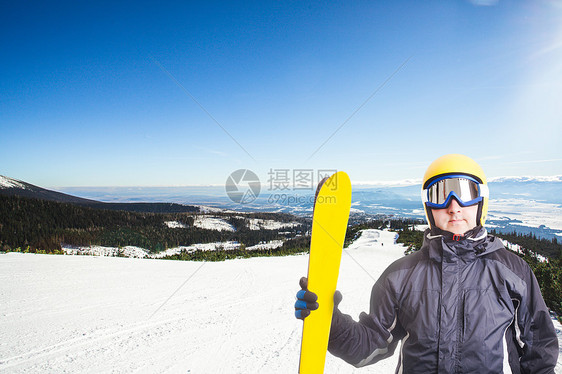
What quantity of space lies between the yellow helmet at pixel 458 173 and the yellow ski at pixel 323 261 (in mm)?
807

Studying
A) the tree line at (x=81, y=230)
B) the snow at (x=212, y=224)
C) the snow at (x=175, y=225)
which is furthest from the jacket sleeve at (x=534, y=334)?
the snow at (x=212, y=224)

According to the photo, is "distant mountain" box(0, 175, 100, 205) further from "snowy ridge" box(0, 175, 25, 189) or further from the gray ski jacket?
the gray ski jacket

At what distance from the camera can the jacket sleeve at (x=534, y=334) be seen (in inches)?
62.6

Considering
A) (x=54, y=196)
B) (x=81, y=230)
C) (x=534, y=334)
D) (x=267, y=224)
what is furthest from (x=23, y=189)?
(x=534, y=334)

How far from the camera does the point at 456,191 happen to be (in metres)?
1.99

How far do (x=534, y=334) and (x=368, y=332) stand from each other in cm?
110

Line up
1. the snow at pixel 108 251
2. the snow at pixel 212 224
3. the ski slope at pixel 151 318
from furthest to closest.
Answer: the snow at pixel 212 224 → the snow at pixel 108 251 → the ski slope at pixel 151 318

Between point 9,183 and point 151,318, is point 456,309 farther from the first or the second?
point 9,183

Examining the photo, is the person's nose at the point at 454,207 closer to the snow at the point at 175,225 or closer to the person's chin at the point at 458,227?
the person's chin at the point at 458,227

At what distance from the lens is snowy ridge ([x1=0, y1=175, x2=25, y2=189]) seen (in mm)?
55562

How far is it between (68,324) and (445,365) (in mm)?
6534

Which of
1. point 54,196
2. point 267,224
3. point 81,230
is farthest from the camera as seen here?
point 54,196

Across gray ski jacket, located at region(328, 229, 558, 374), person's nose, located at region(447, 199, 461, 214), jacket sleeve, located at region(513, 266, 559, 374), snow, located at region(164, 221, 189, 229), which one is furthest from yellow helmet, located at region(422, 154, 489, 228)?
snow, located at region(164, 221, 189, 229)

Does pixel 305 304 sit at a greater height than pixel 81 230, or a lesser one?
greater
